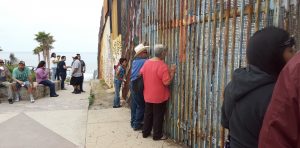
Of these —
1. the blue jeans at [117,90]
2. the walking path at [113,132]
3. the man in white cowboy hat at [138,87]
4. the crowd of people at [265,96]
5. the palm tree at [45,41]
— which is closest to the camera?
the crowd of people at [265,96]

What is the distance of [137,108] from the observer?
6.54 m

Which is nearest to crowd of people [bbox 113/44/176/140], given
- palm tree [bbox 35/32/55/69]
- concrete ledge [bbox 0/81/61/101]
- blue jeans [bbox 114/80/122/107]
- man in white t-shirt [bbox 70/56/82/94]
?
blue jeans [bbox 114/80/122/107]

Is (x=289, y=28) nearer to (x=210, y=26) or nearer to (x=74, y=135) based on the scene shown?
(x=210, y=26)

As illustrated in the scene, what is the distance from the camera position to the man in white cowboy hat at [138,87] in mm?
6253

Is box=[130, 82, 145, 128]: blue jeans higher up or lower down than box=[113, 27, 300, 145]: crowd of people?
lower down

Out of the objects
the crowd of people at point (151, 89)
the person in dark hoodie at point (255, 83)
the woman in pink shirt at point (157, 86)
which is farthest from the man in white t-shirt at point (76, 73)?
the person in dark hoodie at point (255, 83)

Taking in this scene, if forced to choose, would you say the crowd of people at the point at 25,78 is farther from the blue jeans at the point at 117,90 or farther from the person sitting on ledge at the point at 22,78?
the blue jeans at the point at 117,90

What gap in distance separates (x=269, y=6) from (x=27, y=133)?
547cm

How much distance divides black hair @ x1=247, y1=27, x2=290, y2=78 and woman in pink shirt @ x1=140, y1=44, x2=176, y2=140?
329 cm

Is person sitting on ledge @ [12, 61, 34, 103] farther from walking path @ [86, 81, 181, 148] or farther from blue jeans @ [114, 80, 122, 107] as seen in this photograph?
blue jeans @ [114, 80, 122, 107]

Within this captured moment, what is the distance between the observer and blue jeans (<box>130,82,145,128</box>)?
638 centimetres

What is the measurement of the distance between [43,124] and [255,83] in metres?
6.37

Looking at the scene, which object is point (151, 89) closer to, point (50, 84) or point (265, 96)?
point (265, 96)

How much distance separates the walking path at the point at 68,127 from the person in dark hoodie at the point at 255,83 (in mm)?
3308
